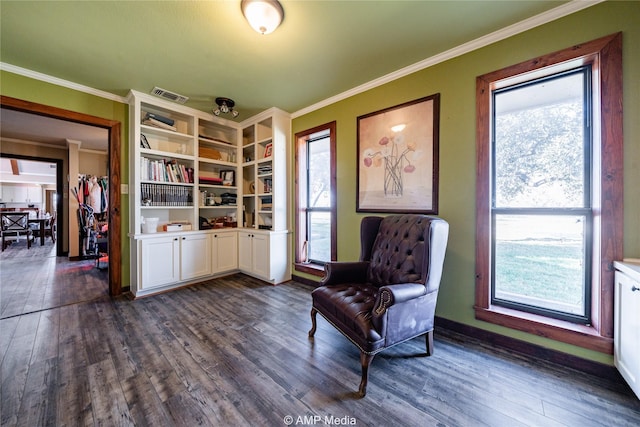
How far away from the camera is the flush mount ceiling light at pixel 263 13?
1535mm

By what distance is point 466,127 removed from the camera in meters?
2.02

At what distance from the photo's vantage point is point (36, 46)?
200 centimetres

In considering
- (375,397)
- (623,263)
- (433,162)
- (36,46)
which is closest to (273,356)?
(375,397)

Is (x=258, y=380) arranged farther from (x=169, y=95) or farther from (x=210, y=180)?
(x=169, y=95)

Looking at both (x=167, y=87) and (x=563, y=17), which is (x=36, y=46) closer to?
(x=167, y=87)

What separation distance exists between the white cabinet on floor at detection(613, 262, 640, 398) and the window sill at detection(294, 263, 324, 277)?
2.45 m

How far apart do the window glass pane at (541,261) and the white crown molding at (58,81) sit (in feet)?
14.6

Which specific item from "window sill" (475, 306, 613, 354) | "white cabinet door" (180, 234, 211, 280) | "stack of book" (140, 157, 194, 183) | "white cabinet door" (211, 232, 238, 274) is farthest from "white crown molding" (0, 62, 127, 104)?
"window sill" (475, 306, 613, 354)

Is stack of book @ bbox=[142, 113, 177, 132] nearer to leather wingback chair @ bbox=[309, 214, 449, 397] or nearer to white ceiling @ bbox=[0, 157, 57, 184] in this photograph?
leather wingback chair @ bbox=[309, 214, 449, 397]

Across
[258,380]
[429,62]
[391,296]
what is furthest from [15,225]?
[429,62]

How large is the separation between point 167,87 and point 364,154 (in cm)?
243

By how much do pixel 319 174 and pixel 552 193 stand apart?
2.43 metres

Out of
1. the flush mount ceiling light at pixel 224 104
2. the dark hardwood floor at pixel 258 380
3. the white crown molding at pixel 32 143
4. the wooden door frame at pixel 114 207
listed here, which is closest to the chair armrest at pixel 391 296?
the dark hardwood floor at pixel 258 380

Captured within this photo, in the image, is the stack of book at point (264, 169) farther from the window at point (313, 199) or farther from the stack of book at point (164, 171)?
the stack of book at point (164, 171)
